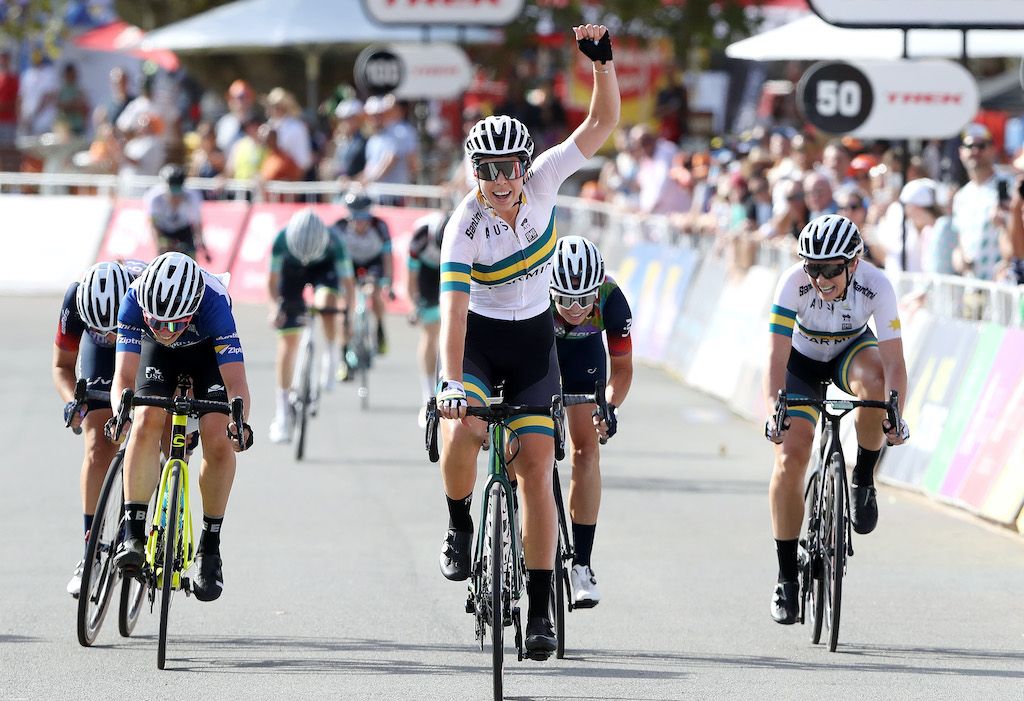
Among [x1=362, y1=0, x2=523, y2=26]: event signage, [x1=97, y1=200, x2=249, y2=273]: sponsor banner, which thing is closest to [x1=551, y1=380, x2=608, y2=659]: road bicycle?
[x1=362, y1=0, x2=523, y2=26]: event signage

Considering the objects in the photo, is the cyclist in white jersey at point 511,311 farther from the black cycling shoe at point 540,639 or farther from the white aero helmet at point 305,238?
the white aero helmet at point 305,238

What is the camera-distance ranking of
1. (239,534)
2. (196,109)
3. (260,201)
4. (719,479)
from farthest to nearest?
(196,109)
(260,201)
(719,479)
(239,534)

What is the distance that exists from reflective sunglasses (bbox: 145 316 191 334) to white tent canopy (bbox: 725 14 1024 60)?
10217 millimetres

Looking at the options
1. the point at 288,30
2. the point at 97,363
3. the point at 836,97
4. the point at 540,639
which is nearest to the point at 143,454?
the point at 97,363

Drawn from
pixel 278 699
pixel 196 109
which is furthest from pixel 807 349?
pixel 196 109

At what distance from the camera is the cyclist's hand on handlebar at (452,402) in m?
7.12

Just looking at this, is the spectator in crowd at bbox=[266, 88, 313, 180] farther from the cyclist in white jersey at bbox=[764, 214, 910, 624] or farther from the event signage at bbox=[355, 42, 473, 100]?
the cyclist in white jersey at bbox=[764, 214, 910, 624]

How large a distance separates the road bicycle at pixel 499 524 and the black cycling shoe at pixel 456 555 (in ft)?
0.15

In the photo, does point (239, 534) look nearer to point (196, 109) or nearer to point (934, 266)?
point (934, 266)

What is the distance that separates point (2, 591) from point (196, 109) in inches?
1013

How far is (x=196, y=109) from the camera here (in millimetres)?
34781

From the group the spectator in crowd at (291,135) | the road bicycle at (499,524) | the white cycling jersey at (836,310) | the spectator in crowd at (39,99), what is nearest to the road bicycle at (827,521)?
the white cycling jersey at (836,310)

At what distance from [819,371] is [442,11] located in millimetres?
13932

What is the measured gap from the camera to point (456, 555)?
7.75 m
